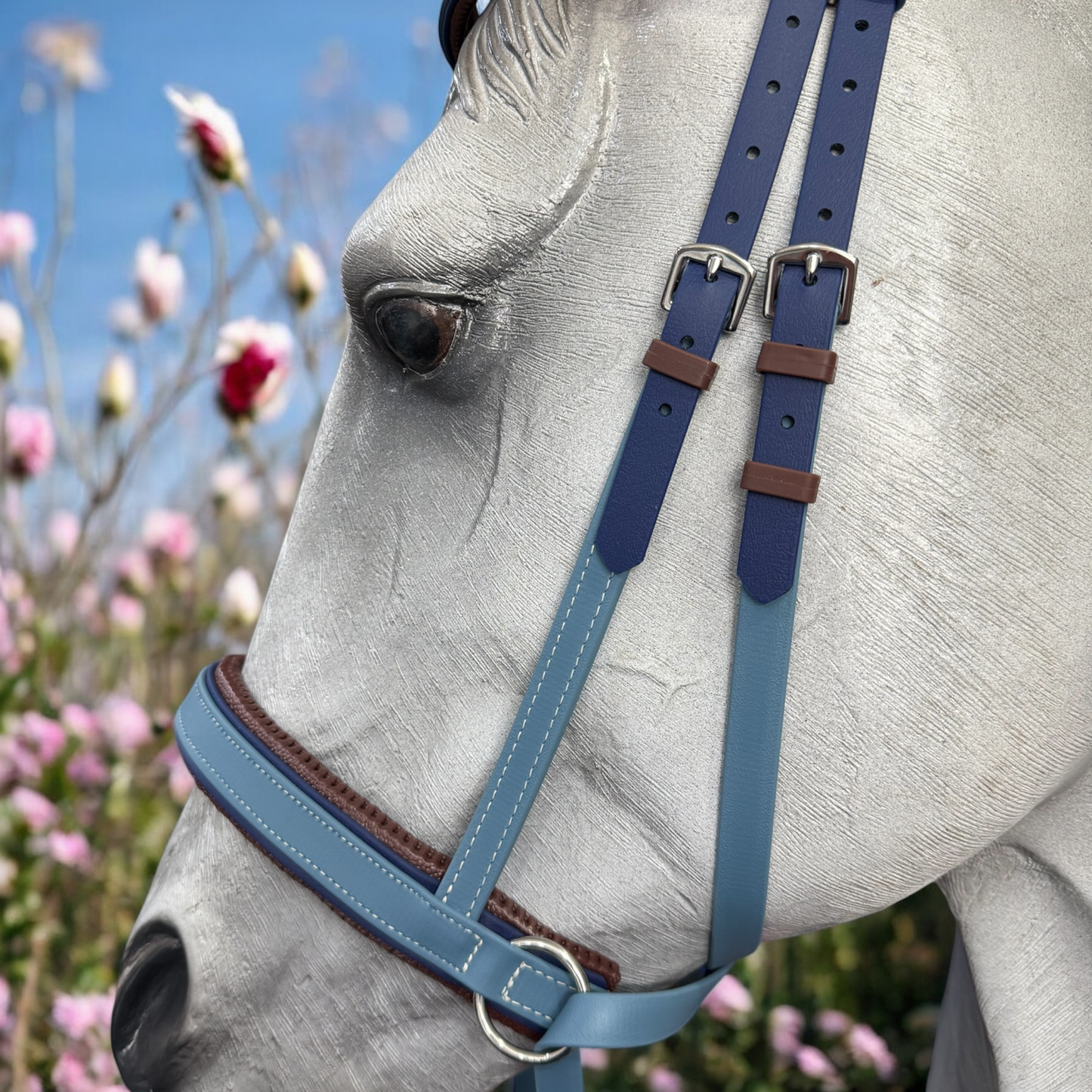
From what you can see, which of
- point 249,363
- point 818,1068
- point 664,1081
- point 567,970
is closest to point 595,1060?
point 664,1081

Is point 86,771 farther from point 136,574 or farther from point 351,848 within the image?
point 351,848

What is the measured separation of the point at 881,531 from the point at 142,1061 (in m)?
0.85

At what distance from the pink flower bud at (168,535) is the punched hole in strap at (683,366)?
173 cm

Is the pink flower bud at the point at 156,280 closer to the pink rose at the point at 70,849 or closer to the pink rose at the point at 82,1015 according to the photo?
the pink rose at the point at 70,849

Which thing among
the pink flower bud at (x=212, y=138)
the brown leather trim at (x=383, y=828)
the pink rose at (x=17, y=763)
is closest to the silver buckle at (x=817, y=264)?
the brown leather trim at (x=383, y=828)

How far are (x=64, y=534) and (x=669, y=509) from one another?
6.43 feet

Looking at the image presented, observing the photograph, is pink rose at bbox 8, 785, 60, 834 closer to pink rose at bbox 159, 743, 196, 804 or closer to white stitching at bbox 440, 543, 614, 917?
pink rose at bbox 159, 743, 196, 804


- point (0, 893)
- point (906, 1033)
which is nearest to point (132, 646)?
point (0, 893)

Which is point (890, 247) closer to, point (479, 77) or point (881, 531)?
Answer: point (881, 531)

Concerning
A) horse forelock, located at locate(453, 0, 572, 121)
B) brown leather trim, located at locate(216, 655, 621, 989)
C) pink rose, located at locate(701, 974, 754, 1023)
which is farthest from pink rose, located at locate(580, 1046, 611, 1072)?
horse forelock, located at locate(453, 0, 572, 121)

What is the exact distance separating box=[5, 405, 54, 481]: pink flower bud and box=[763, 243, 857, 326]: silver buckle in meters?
1.75

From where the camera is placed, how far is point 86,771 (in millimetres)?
2096

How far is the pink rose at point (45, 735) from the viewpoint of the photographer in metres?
1.98

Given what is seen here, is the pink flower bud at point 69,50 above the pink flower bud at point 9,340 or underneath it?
above
